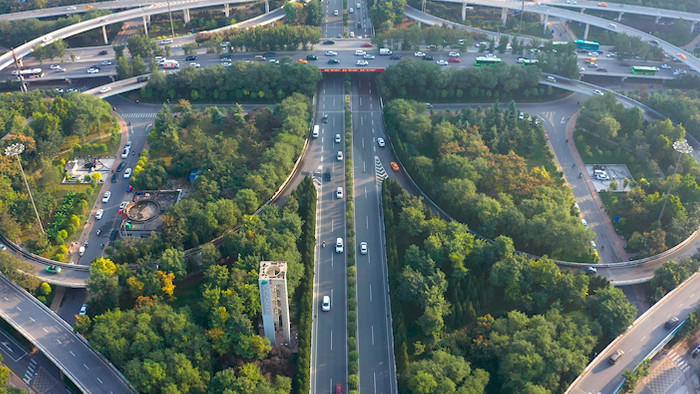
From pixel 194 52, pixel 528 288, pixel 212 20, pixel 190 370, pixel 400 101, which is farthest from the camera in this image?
pixel 212 20

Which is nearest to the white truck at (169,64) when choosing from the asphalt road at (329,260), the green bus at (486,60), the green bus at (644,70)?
the asphalt road at (329,260)

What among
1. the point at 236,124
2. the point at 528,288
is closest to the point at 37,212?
the point at 236,124

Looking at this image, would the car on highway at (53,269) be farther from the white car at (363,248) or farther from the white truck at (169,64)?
the white truck at (169,64)

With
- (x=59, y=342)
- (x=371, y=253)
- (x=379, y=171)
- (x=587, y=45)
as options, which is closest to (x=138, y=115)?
(x=379, y=171)

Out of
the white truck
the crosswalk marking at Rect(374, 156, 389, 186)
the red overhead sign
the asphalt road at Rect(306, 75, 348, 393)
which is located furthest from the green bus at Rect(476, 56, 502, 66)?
the white truck

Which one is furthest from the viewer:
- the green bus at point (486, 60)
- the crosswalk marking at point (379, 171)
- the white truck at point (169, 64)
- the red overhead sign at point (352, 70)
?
the green bus at point (486, 60)

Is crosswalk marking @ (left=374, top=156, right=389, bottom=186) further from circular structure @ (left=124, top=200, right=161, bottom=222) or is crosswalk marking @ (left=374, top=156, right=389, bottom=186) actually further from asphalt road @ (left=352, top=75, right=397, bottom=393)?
circular structure @ (left=124, top=200, right=161, bottom=222)

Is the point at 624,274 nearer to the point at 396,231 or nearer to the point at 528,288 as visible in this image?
the point at 528,288
